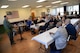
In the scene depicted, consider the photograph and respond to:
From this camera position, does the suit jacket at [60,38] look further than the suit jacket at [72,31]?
No

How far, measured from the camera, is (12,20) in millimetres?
11531

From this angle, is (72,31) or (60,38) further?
(72,31)

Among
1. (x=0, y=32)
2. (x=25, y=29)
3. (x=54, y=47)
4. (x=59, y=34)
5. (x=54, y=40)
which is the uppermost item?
(x=0, y=32)

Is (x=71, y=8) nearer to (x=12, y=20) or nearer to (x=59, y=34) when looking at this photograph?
(x=12, y=20)

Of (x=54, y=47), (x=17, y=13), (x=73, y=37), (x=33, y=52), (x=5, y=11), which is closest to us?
(x=54, y=47)

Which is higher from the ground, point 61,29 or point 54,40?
point 61,29

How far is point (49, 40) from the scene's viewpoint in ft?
9.44

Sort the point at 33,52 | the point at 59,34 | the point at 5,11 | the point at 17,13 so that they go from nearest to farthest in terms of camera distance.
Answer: the point at 59,34 < the point at 33,52 < the point at 5,11 < the point at 17,13

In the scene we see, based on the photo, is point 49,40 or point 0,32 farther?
point 49,40

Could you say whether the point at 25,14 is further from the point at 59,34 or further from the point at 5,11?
the point at 59,34

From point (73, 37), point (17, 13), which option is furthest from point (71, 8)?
point (73, 37)

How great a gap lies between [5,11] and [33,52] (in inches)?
331

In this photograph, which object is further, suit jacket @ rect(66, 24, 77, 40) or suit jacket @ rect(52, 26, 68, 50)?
suit jacket @ rect(66, 24, 77, 40)

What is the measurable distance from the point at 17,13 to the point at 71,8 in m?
10.2
